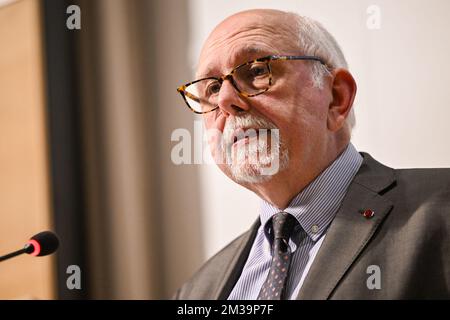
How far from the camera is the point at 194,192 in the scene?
1.86 metres

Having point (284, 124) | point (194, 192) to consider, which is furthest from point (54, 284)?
point (284, 124)

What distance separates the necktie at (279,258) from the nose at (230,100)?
1.04 ft

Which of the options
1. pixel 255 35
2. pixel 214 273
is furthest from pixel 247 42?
pixel 214 273

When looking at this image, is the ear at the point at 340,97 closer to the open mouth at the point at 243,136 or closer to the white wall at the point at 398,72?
the white wall at the point at 398,72

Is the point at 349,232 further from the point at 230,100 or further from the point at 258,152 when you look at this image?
the point at 230,100

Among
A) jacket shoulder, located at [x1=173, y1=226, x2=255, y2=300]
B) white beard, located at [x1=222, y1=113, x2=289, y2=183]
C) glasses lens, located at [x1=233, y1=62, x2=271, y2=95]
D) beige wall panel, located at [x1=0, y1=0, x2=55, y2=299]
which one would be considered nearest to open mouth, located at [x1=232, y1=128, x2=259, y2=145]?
white beard, located at [x1=222, y1=113, x2=289, y2=183]

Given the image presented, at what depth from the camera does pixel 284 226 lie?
1.42m

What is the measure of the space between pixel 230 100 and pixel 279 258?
0.45 meters

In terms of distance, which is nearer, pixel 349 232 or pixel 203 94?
pixel 349 232

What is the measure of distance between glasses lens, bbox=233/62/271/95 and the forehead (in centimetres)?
3

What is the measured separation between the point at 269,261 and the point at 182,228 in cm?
49

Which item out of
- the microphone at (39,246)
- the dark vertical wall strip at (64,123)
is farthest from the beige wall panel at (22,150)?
the microphone at (39,246)

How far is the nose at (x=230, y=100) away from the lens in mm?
1438

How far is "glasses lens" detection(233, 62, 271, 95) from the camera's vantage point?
1.45 m
